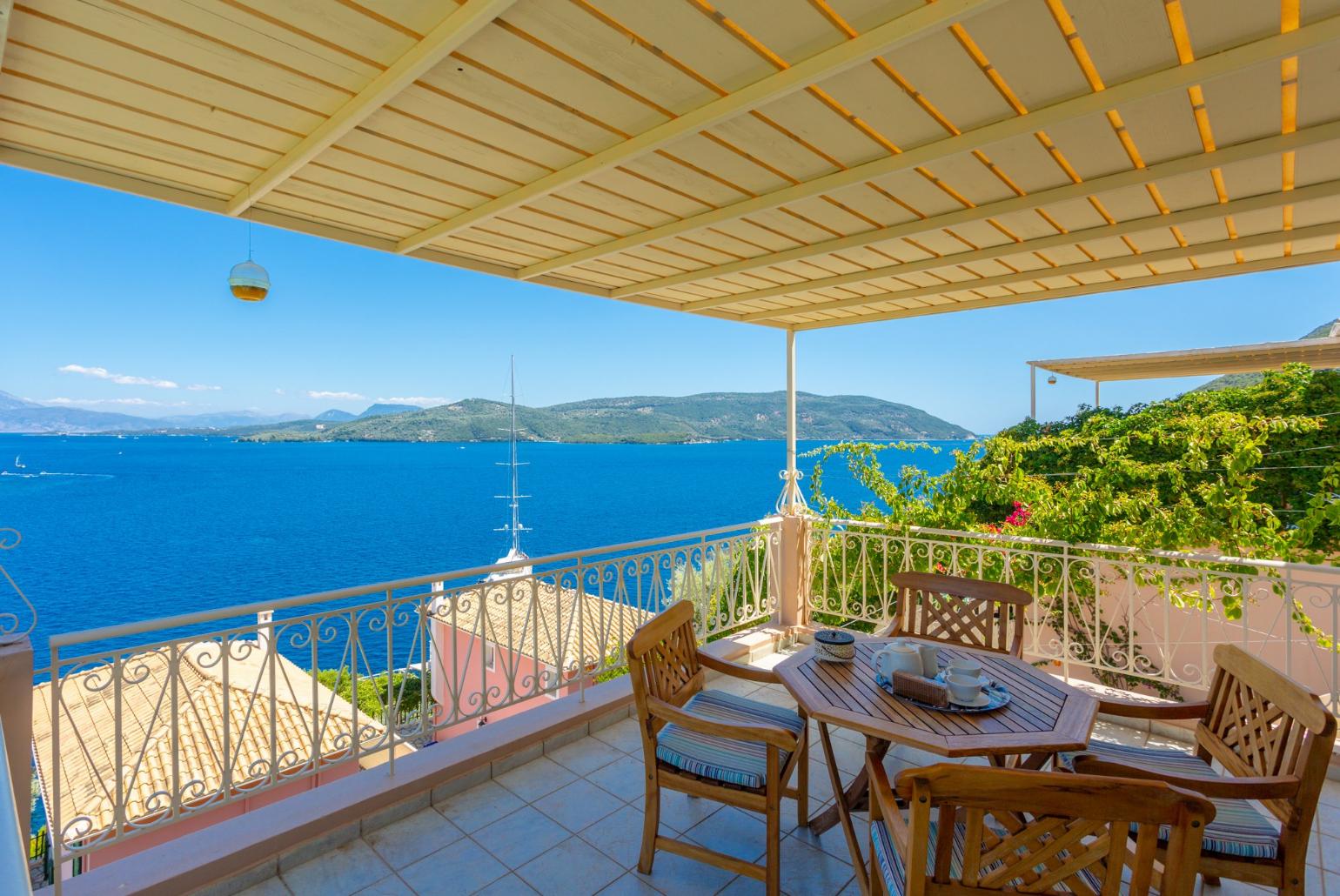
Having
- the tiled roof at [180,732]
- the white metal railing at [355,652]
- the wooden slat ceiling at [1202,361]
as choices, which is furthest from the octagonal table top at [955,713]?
the wooden slat ceiling at [1202,361]

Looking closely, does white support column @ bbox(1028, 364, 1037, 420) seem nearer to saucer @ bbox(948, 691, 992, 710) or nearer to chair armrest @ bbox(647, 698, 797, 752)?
saucer @ bbox(948, 691, 992, 710)

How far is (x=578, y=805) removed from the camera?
2.58 metres

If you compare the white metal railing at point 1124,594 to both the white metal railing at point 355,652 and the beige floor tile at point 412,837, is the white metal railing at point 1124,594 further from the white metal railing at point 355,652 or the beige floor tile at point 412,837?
the beige floor tile at point 412,837

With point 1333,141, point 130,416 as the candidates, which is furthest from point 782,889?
point 130,416

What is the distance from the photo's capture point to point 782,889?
2121 millimetres

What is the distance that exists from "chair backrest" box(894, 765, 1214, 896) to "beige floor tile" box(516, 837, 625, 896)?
116cm

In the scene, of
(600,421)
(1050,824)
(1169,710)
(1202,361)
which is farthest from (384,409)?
(1050,824)

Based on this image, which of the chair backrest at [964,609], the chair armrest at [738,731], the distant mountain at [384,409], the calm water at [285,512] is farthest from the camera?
the distant mountain at [384,409]


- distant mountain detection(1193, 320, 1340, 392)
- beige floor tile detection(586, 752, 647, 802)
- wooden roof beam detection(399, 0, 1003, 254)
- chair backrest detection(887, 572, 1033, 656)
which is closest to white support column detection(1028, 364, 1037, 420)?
distant mountain detection(1193, 320, 1340, 392)

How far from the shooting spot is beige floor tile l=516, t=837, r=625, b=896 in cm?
211

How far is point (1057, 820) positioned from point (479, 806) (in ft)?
6.82

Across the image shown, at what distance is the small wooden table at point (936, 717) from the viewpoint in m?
1.77

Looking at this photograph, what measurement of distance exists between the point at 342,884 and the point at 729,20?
274 centimetres

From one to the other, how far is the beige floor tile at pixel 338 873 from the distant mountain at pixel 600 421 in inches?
1221
